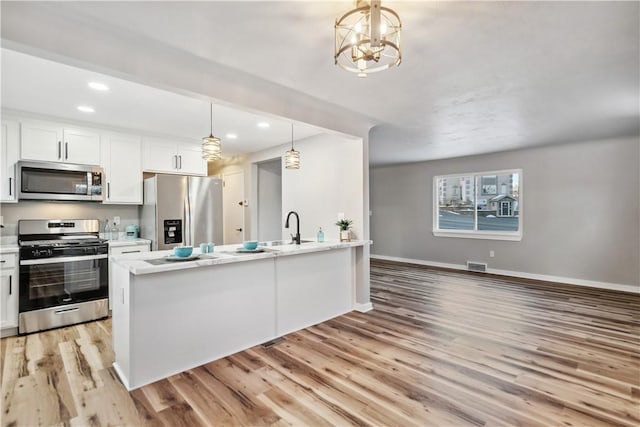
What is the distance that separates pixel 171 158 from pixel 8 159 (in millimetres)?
1709

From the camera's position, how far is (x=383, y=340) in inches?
121

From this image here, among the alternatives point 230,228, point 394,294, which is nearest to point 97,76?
point 230,228

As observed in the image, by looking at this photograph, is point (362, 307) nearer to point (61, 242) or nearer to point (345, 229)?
point (345, 229)

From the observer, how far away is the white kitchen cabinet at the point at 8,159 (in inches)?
133

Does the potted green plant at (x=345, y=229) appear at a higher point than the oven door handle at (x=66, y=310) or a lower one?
higher

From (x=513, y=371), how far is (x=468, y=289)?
105 inches

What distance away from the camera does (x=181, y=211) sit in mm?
4418

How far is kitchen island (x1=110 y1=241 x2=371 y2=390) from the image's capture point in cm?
229

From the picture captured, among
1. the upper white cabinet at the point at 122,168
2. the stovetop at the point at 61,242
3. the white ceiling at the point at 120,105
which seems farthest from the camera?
the upper white cabinet at the point at 122,168

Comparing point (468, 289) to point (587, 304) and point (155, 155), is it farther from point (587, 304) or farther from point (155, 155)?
point (155, 155)

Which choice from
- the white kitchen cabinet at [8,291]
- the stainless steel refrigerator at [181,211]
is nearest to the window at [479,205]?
the stainless steel refrigerator at [181,211]

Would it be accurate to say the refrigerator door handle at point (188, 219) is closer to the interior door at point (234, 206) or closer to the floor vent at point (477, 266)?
the interior door at point (234, 206)

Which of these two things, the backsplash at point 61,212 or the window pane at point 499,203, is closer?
the backsplash at point 61,212

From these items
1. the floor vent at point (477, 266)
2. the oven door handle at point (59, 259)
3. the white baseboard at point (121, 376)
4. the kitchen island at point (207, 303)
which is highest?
the oven door handle at point (59, 259)
